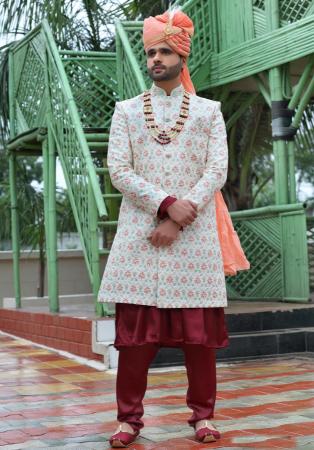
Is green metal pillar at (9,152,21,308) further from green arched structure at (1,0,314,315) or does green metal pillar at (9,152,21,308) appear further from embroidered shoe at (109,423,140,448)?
embroidered shoe at (109,423,140,448)

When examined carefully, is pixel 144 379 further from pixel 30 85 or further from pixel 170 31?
pixel 30 85

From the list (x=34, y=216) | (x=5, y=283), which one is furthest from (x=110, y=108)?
(x=5, y=283)

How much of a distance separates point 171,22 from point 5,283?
10.8 metres

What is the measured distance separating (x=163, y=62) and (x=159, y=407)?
5.97ft

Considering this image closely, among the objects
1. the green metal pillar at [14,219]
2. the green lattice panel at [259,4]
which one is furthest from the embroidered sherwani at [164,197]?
the green metal pillar at [14,219]

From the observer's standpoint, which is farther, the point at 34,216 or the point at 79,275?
the point at 79,275

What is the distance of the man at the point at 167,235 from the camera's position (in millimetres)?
3396

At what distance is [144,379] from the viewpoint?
3.50 metres

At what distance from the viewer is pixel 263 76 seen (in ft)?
26.5

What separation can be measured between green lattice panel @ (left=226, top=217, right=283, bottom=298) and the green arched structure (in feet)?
0.03

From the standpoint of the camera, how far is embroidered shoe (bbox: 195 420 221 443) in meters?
3.44

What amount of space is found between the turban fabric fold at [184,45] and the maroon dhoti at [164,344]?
0.28m

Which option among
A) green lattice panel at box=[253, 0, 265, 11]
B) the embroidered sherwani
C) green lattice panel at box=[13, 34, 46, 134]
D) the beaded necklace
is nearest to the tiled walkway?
the embroidered sherwani

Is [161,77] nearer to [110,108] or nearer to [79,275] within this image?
[110,108]
